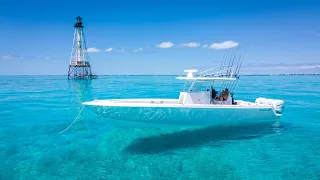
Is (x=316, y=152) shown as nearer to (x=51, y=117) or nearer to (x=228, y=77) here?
(x=228, y=77)

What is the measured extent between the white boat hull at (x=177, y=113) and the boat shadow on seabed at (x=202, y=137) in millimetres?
765

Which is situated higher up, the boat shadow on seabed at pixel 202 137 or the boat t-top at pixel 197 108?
the boat t-top at pixel 197 108

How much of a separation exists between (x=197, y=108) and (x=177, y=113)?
113 cm

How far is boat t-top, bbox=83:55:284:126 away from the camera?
11062 mm

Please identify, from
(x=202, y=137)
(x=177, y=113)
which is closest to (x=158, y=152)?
(x=177, y=113)

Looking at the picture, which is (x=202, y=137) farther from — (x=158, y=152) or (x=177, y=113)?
(x=158, y=152)

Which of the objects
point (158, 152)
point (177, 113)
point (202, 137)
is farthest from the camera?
point (202, 137)

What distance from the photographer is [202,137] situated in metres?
12.5

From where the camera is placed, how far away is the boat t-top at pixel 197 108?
36.3ft

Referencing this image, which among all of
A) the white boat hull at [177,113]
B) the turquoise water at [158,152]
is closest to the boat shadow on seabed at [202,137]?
the turquoise water at [158,152]

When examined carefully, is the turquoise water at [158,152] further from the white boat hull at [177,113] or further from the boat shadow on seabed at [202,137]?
the white boat hull at [177,113]

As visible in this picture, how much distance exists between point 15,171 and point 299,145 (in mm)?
12695

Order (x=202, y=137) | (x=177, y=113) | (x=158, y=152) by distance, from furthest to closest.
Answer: (x=202, y=137), (x=177, y=113), (x=158, y=152)

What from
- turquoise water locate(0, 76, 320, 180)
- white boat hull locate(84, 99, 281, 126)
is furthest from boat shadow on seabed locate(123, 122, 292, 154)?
white boat hull locate(84, 99, 281, 126)
